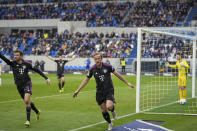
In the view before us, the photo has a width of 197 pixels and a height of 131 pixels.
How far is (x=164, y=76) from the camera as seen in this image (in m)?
25.4

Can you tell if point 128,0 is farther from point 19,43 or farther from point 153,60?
point 153,60

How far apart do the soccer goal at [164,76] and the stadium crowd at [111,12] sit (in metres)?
9.82

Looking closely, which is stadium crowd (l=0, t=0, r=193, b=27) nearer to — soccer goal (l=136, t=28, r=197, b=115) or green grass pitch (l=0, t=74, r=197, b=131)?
soccer goal (l=136, t=28, r=197, b=115)

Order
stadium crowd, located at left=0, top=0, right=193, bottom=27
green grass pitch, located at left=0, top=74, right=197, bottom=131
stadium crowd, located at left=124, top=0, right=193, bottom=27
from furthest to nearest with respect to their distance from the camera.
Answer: stadium crowd, located at left=0, top=0, right=193, bottom=27 → stadium crowd, located at left=124, top=0, right=193, bottom=27 → green grass pitch, located at left=0, top=74, right=197, bottom=131

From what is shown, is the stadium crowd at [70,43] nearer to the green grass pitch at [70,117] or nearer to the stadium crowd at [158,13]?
the stadium crowd at [158,13]

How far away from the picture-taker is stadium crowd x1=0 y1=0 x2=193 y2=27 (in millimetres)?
47906

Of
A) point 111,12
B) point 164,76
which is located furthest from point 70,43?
point 164,76

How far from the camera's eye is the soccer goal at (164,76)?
45.8 feet

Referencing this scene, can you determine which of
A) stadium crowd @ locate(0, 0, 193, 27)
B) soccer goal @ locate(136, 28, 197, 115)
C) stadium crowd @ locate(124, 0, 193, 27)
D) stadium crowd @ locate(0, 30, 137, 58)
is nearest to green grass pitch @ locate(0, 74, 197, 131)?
soccer goal @ locate(136, 28, 197, 115)

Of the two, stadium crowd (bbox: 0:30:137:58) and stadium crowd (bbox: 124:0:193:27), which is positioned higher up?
stadium crowd (bbox: 124:0:193:27)

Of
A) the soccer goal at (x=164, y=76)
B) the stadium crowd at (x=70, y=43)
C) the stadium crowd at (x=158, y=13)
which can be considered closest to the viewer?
the soccer goal at (x=164, y=76)

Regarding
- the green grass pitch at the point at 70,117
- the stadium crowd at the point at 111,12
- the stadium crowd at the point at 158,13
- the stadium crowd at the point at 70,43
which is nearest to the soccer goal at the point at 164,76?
the green grass pitch at the point at 70,117

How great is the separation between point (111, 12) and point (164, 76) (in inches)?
1129

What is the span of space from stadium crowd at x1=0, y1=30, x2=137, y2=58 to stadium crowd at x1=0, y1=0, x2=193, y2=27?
130 inches
